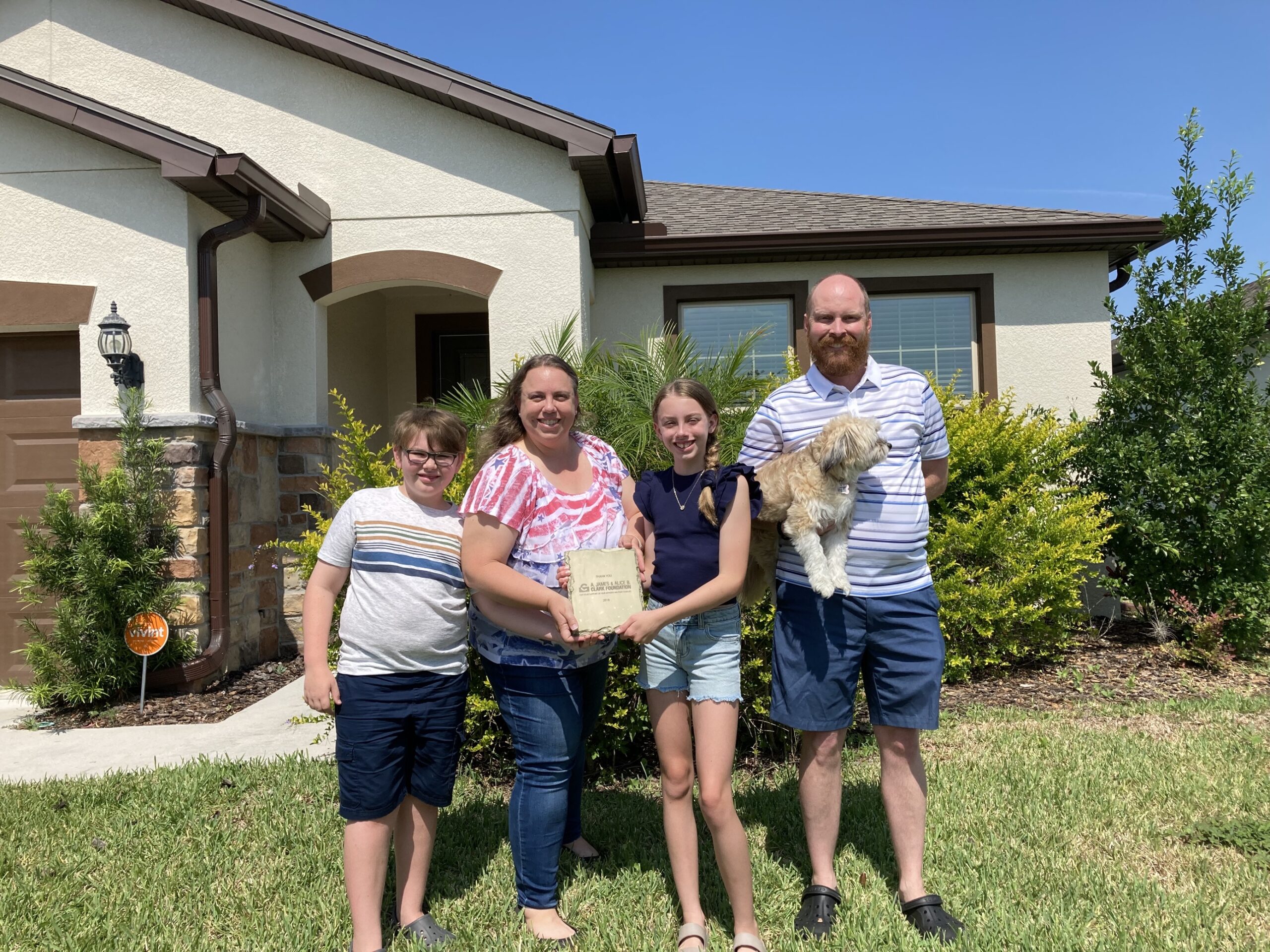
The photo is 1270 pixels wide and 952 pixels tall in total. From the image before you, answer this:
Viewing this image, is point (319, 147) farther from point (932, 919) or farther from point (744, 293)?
point (932, 919)

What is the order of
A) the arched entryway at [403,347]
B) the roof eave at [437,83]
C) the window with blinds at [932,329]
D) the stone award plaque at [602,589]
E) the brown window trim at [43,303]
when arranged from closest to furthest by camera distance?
1. the stone award plaque at [602,589]
2. the brown window trim at [43,303]
3. the roof eave at [437,83]
4. the window with blinds at [932,329]
5. the arched entryway at [403,347]

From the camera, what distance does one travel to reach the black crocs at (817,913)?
8.90ft

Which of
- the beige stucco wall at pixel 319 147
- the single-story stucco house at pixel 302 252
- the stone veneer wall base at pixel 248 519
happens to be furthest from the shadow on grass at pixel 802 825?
the beige stucco wall at pixel 319 147

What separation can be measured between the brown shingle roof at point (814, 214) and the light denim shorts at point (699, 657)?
5764mm

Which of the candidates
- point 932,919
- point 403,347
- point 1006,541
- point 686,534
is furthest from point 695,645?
point 403,347

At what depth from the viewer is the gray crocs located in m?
2.69

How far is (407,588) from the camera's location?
2660 mm

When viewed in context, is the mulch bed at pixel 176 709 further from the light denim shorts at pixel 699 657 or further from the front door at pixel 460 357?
the front door at pixel 460 357

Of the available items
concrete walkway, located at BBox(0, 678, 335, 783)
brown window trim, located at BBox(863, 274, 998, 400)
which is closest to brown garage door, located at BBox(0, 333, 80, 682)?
concrete walkway, located at BBox(0, 678, 335, 783)

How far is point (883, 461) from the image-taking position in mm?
2676

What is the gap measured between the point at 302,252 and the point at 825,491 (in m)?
6.11

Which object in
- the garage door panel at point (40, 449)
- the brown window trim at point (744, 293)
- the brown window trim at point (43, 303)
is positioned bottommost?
the garage door panel at point (40, 449)

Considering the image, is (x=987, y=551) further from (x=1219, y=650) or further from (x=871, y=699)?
(x=871, y=699)

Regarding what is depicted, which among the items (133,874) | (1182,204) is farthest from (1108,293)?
(133,874)
